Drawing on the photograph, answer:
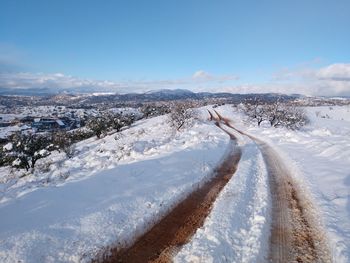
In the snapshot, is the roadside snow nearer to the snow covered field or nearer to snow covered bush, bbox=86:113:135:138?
the snow covered field

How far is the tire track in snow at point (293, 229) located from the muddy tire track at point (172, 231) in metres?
2.55

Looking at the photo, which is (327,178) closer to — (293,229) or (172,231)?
(293,229)

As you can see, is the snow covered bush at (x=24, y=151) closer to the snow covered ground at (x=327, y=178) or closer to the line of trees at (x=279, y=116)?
the snow covered ground at (x=327, y=178)

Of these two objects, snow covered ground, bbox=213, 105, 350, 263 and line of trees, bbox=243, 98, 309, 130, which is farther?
line of trees, bbox=243, 98, 309, 130

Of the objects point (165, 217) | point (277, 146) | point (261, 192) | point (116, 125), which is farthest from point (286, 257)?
point (116, 125)

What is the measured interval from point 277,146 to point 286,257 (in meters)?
19.9

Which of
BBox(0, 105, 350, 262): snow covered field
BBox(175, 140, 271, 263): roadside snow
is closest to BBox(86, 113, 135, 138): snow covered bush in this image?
BBox(0, 105, 350, 262): snow covered field

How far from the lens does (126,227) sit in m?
9.46

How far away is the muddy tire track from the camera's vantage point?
26.3 feet

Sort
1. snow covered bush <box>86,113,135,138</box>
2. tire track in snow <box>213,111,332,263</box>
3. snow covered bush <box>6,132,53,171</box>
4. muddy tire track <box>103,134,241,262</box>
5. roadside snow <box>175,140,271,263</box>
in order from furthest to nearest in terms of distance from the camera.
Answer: snow covered bush <box>86,113,135,138</box>
snow covered bush <box>6,132,53,171</box>
tire track in snow <box>213,111,332,263</box>
muddy tire track <box>103,134,241,262</box>
roadside snow <box>175,140,271,263</box>

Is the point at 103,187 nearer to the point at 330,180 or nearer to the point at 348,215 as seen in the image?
the point at 348,215

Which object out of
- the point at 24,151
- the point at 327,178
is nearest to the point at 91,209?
the point at 327,178

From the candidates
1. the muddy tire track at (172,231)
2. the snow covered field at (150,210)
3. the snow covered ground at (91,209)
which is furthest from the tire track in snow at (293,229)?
the snow covered ground at (91,209)

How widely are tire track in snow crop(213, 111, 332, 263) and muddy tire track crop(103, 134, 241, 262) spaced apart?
2555 millimetres
